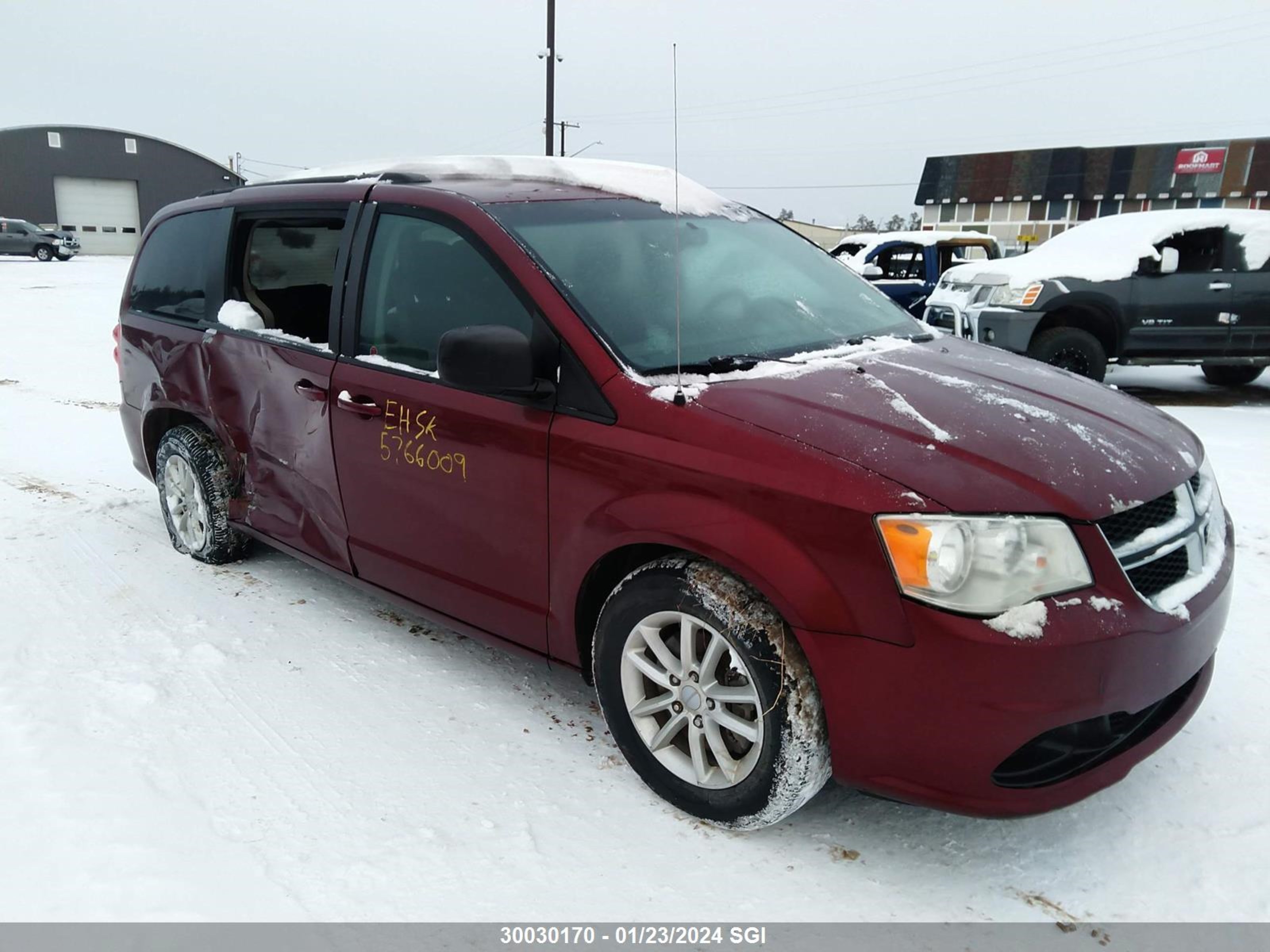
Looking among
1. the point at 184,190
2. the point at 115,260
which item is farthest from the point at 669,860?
the point at 184,190

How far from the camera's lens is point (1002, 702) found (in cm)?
200

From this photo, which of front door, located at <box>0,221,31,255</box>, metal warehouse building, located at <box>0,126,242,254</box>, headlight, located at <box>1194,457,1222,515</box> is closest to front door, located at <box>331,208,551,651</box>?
headlight, located at <box>1194,457,1222,515</box>

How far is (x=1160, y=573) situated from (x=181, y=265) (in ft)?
14.1

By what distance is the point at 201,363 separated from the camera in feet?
13.4

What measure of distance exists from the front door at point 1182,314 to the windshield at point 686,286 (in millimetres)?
6172

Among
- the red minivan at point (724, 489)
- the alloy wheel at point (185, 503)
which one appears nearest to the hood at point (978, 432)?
the red minivan at point (724, 489)

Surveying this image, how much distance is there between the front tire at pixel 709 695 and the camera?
7.36 ft

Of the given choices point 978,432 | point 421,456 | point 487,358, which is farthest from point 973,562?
point 421,456

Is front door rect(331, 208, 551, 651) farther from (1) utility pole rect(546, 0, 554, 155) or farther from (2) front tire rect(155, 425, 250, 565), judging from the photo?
(1) utility pole rect(546, 0, 554, 155)

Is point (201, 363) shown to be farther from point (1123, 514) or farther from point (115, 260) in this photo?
point (115, 260)

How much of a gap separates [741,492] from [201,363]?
9.67 ft

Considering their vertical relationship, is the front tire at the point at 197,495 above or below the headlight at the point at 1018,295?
below

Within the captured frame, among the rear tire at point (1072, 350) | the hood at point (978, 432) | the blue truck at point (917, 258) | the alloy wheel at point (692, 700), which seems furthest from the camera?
the blue truck at point (917, 258)
